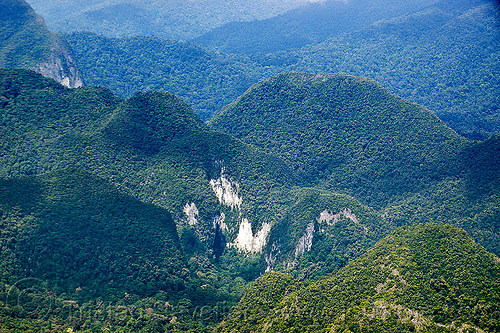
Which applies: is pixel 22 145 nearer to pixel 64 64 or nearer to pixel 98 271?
pixel 98 271

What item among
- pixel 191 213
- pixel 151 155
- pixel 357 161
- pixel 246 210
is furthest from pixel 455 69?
pixel 191 213

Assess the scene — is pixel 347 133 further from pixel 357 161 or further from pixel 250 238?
pixel 250 238

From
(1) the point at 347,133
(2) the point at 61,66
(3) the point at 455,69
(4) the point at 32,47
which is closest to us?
(1) the point at 347,133

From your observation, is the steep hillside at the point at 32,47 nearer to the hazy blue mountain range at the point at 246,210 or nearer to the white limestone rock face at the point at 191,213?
the hazy blue mountain range at the point at 246,210

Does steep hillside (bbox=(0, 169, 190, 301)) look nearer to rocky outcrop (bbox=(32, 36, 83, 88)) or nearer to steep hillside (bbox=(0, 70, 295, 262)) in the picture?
steep hillside (bbox=(0, 70, 295, 262))

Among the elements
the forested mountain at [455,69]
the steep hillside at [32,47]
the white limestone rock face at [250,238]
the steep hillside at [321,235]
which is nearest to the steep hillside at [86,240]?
the white limestone rock face at [250,238]

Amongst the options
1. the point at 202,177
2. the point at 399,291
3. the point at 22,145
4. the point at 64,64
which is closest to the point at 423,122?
the point at 202,177

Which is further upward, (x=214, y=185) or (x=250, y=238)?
(x=214, y=185)
